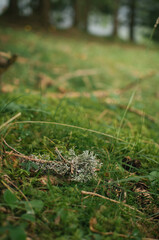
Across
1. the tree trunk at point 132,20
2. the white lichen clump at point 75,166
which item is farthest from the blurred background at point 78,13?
the white lichen clump at point 75,166

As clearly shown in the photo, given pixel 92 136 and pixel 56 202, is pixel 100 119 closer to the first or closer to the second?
pixel 92 136

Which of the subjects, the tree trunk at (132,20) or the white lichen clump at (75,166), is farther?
the tree trunk at (132,20)

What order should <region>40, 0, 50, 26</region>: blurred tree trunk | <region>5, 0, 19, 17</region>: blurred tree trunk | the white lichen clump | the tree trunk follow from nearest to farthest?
the white lichen clump < <region>40, 0, 50, 26</region>: blurred tree trunk < <region>5, 0, 19, 17</region>: blurred tree trunk < the tree trunk

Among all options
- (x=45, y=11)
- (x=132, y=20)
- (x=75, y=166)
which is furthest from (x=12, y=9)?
(x=75, y=166)

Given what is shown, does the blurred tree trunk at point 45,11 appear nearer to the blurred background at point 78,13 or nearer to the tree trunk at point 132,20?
the blurred background at point 78,13

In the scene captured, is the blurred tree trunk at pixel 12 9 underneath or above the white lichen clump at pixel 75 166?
above

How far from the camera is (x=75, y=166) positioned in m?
1.33

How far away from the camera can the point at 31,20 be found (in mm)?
14180

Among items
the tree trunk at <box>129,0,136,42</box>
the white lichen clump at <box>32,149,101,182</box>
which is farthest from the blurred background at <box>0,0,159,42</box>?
the white lichen clump at <box>32,149,101,182</box>

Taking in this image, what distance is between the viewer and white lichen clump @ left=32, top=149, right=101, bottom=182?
4.22ft

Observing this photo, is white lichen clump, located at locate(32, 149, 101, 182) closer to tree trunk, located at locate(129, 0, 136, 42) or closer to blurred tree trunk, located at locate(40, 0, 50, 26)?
blurred tree trunk, located at locate(40, 0, 50, 26)

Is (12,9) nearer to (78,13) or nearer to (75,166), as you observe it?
(78,13)

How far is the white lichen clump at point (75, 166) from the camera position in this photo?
129 centimetres

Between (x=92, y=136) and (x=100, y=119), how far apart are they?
704mm
